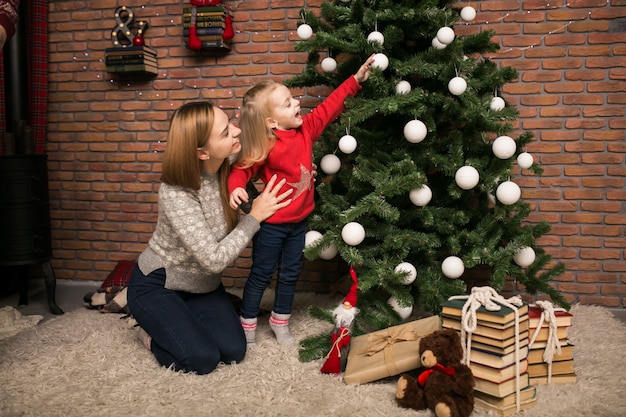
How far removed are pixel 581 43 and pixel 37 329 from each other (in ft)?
11.3

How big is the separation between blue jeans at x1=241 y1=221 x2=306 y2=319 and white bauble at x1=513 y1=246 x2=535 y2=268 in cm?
104

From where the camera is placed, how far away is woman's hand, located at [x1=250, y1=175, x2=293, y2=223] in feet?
8.08

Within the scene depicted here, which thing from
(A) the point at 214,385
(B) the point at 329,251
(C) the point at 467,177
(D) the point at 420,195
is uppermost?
(C) the point at 467,177

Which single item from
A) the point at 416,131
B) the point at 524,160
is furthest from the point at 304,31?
the point at 524,160

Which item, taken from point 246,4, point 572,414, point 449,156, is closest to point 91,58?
point 246,4

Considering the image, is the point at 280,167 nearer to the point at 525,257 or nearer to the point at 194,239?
the point at 194,239

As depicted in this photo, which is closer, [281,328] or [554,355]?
[554,355]

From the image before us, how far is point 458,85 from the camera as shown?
92.0 inches

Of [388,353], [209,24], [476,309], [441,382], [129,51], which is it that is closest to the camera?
[441,382]

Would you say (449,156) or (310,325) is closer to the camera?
(449,156)

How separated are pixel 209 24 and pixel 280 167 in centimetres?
130

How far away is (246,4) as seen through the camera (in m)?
3.37

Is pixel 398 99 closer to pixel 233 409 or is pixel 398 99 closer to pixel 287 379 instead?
pixel 287 379

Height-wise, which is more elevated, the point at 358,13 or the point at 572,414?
the point at 358,13
